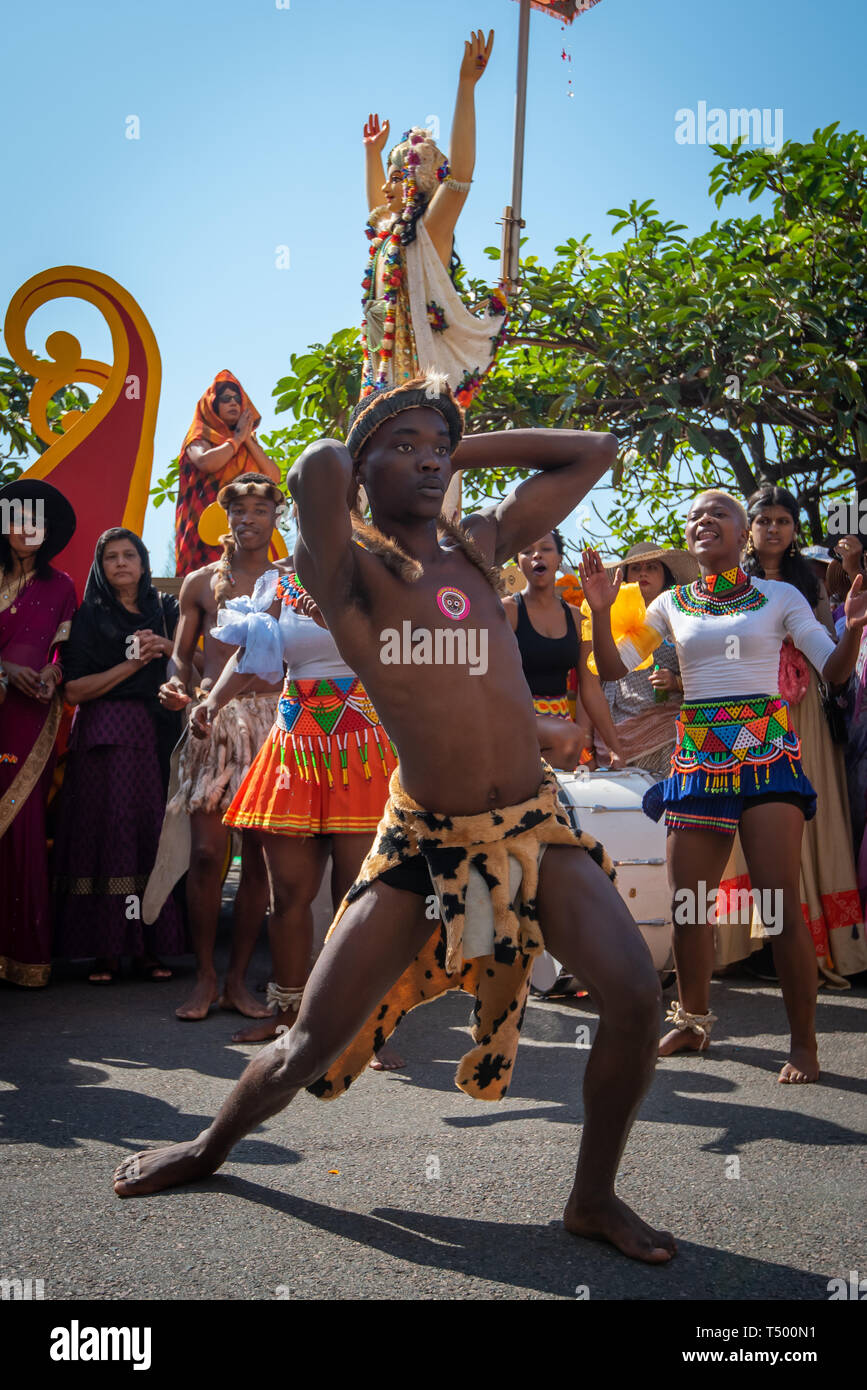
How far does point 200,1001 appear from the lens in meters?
5.43

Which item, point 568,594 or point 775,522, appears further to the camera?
point 568,594

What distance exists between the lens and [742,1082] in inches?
171

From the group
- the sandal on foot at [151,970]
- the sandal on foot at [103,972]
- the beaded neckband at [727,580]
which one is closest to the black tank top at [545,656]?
the beaded neckband at [727,580]

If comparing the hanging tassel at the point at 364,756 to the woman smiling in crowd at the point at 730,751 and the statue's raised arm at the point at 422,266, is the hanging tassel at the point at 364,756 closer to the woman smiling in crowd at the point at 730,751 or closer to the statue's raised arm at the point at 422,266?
the woman smiling in crowd at the point at 730,751

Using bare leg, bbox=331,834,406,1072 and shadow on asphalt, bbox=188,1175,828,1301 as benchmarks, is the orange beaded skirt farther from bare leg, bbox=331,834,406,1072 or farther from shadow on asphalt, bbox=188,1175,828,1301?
shadow on asphalt, bbox=188,1175,828,1301

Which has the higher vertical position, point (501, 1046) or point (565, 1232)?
point (501, 1046)

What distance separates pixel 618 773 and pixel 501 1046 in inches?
119

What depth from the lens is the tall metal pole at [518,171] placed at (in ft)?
29.2

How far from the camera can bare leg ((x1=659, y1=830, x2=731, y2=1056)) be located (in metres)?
4.52

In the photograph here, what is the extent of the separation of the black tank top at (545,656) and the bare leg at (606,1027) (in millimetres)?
3057

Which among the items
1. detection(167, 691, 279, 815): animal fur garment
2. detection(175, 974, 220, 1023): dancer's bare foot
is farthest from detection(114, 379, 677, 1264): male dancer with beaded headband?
detection(167, 691, 279, 815): animal fur garment
